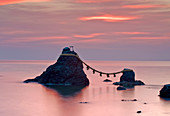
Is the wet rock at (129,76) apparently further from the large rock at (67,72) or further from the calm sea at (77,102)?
the calm sea at (77,102)

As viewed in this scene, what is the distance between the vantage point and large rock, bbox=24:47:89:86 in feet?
379

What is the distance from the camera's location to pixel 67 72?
11512 cm

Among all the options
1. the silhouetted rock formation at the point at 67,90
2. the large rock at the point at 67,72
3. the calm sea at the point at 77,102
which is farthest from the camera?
the large rock at the point at 67,72

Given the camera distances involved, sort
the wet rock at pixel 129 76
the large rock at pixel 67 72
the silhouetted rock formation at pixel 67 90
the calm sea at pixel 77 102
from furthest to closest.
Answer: the wet rock at pixel 129 76
the large rock at pixel 67 72
the silhouetted rock formation at pixel 67 90
the calm sea at pixel 77 102

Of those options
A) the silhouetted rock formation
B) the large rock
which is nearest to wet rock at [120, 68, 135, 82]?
the large rock

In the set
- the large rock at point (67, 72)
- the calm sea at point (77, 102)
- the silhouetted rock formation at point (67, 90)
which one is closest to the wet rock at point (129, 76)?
the large rock at point (67, 72)

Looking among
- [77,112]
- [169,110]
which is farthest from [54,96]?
[169,110]

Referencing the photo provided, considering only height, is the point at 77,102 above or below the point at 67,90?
below

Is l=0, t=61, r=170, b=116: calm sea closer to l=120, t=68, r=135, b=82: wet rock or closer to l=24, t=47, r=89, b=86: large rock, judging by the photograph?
l=24, t=47, r=89, b=86: large rock

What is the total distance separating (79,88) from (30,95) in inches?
733

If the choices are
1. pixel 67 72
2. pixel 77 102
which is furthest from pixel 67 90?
pixel 77 102

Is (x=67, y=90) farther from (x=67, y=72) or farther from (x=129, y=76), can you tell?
(x=129, y=76)

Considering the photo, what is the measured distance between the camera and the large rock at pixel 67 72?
115438 mm

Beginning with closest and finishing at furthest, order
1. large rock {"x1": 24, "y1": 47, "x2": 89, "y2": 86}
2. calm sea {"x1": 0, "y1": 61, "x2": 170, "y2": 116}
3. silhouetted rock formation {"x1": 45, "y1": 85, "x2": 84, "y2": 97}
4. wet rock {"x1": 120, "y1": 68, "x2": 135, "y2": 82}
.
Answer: calm sea {"x1": 0, "y1": 61, "x2": 170, "y2": 116}, silhouetted rock formation {"x1": 45, "y1": 85, "x2": 84, "y2": 97}, large rock {"x1": 24, "y1": 47, "x2": 89, "y2": 86}, wet rock {"x1": 120, "y1": 68, "x2": 135, "y2": 82}
